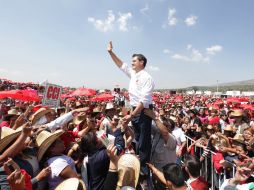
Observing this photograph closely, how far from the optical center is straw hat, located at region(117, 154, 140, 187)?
3.14m

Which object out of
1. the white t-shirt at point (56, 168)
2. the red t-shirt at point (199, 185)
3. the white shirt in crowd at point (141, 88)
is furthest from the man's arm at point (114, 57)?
the red t-shirt at point (199, 185)

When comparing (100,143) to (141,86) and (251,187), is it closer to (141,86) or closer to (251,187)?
(141,86)

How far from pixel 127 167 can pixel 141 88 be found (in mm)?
1159

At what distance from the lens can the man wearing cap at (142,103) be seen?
3.54 metres

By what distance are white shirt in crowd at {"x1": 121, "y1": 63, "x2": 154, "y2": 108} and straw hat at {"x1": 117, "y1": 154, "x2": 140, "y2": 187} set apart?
0.80 metres

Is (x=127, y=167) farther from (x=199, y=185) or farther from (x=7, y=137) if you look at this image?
(x=7, y=137)

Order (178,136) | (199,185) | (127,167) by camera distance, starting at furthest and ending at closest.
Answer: (178,136), (127,167), (199,185)

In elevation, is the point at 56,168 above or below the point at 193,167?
above

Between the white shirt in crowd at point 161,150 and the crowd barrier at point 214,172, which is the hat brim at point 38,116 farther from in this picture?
the crowd barrier at point 214,172

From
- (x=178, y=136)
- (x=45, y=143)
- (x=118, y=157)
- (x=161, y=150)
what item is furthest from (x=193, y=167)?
(x=178, y=136)

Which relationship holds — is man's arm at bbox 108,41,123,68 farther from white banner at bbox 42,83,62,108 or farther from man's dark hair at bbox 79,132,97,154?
white banner at bbox 42,83,62,108

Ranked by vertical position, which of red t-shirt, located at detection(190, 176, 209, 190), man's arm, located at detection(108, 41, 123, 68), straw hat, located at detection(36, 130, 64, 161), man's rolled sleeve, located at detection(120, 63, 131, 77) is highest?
man's arm, located at detection(108, 41, 123, 68)

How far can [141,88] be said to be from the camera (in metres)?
3.61

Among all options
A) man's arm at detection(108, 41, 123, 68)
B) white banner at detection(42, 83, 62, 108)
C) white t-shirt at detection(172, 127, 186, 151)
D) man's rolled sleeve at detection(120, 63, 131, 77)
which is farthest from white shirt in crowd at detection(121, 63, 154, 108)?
white banner at detection(42, 83, 62, 108)
